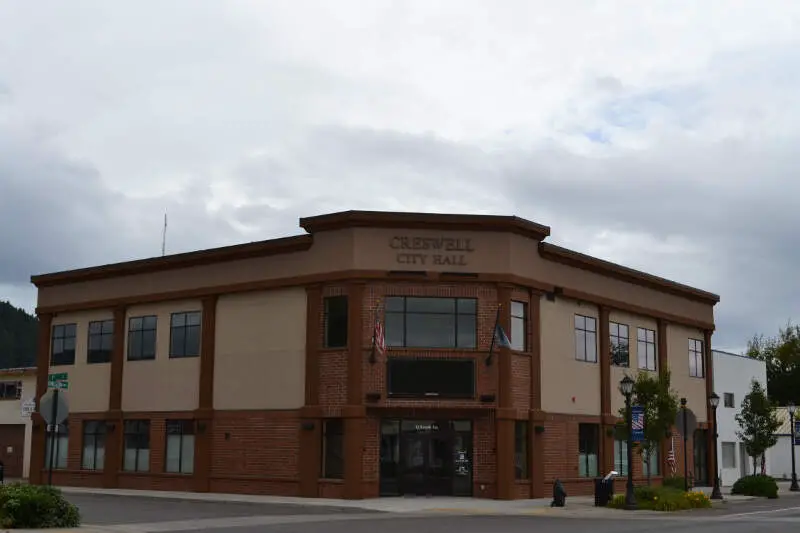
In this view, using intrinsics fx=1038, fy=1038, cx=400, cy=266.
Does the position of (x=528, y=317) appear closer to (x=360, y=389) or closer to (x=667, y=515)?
(x=360, y=389)

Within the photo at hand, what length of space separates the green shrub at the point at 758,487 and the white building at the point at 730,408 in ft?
38.1

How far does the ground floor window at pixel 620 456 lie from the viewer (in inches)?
1793

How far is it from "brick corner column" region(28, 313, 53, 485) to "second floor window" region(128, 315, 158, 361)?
595cm

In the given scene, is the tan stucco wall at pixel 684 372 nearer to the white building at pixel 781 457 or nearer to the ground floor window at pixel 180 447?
the white building at pixel 781 457

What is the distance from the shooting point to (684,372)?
171 feet

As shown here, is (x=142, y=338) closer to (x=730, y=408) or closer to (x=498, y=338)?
(x=498, y=338)

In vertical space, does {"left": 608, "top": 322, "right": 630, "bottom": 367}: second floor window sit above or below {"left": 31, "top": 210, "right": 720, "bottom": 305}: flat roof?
below

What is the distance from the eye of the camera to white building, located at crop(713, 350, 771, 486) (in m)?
56.8

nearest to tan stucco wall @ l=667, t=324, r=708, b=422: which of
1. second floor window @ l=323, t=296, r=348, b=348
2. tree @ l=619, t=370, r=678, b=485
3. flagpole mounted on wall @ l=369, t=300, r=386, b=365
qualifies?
tree @ l=619, t=370, r=678, b=485

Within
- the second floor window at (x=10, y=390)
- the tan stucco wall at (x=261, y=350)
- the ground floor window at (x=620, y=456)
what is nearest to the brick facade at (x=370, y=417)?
the tan stucco wall at (x=261, y=350)

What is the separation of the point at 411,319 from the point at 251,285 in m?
7.25

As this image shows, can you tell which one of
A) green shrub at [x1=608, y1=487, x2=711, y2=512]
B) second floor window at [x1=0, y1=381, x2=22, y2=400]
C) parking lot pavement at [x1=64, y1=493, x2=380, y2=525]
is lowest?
parking lot pavement at [x1=64, y1=493, x2=380, y2=525]

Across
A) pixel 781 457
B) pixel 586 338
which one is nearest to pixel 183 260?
pixel 586 338

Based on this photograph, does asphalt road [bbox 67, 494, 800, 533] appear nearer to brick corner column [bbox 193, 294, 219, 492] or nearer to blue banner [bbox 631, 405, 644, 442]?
blue banner [bbox 631, 405, 644, 442]
